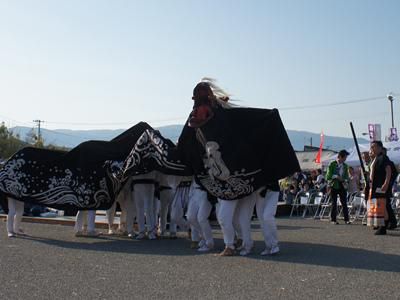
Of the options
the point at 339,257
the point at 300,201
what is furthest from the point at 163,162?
the point at 300,201

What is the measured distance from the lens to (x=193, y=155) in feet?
30.7

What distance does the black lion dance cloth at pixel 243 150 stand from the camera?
8.74m

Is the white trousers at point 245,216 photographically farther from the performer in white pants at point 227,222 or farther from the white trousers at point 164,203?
the white trousers at point 164,203

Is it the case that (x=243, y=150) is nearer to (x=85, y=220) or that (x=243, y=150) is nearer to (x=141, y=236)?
(x=141, y=236)

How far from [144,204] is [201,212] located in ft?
7.30

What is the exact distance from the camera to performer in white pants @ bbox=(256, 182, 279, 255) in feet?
28.3

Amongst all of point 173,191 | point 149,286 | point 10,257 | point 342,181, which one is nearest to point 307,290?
point 149,286

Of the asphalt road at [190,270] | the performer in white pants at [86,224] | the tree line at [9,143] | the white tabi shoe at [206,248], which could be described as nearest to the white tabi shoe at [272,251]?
the asphalt road at [190,270]

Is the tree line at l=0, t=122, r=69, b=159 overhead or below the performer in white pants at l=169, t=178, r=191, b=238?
overhead

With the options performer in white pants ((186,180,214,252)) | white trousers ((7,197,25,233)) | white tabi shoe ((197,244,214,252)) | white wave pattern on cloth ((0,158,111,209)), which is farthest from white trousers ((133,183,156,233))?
white trousers ((7,197,25,233))

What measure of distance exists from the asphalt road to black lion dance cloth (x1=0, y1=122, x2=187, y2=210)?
1.07 meters

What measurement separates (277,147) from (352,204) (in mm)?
8420

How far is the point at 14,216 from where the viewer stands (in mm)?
11727

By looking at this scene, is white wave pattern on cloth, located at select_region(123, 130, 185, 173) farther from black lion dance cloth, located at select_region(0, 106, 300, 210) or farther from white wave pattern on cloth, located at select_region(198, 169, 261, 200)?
white wave pattern on cloth, located at select_region(198, 169, 261, 200)
